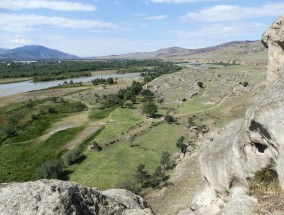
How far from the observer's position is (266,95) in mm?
18297

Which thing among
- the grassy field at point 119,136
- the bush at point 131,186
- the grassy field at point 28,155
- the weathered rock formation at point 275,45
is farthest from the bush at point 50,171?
the weathered rock formation at point 275,45

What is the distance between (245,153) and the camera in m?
18.8

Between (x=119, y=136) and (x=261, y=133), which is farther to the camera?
(x=119, y=136)

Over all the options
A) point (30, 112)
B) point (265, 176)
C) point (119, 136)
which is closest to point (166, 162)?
point (119, 136)

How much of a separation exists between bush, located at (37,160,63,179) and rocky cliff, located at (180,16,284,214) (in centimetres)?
4174

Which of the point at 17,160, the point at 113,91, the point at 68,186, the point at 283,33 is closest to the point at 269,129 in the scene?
the point at 68,186

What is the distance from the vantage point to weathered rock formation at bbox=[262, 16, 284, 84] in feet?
85.6

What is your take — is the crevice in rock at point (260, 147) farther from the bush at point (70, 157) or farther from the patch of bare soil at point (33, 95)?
the patch of bare soil at point (33, 95)

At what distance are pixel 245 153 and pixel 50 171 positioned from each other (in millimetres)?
50486

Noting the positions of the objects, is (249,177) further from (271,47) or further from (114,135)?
(114,135)

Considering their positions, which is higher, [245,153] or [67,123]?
[245,153]

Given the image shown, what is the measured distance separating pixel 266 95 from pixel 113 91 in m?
129

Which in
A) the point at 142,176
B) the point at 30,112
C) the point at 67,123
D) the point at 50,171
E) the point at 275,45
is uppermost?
the point at 275,45

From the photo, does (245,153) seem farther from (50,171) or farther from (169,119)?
(169,119)
